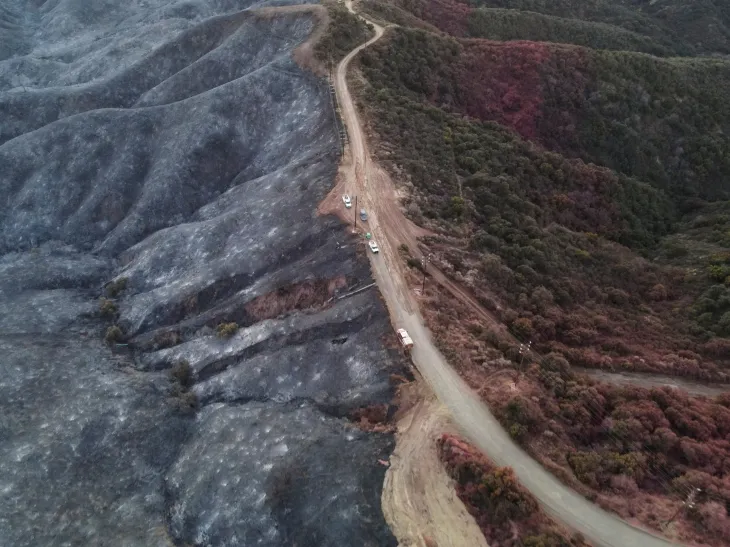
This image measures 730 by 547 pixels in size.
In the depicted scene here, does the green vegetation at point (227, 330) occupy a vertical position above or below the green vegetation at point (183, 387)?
above

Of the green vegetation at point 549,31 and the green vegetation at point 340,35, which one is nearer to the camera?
the green vegetation at point 340,35

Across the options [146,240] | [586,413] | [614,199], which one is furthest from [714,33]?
[146,240]

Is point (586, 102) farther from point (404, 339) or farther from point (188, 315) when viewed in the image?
point (188, 315)

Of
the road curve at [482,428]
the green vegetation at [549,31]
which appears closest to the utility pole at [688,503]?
the road curve at [482,428]

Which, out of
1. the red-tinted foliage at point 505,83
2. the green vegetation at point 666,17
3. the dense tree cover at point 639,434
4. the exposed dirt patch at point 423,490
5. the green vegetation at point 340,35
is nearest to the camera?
the exposed dirt patch at point 423,490

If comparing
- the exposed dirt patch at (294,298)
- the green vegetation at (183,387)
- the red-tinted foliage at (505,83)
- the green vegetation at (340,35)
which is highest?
the green vegetation at (340,35)

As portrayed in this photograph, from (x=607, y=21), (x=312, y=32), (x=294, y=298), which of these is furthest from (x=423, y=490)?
(x=607, y=21)

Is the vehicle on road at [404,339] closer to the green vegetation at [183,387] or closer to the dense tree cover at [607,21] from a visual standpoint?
the green vegetation at [183,387]

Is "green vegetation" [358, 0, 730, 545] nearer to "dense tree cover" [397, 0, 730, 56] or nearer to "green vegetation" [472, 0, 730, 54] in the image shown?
"dense tree cover" [397, 0, 730, 56]
